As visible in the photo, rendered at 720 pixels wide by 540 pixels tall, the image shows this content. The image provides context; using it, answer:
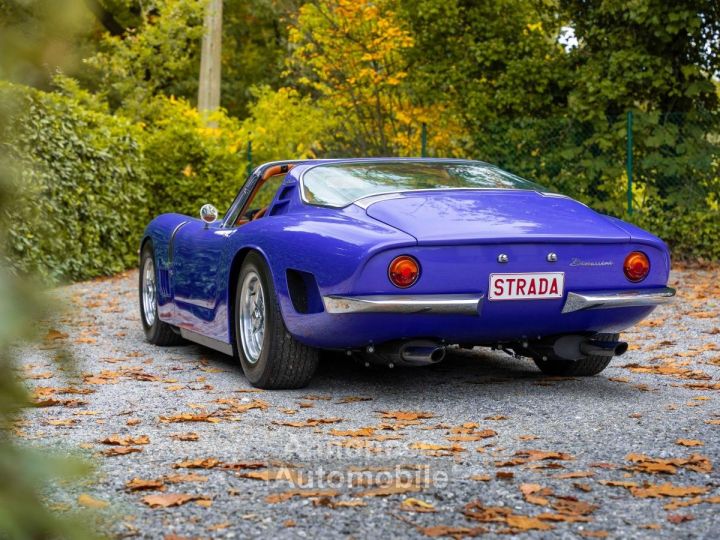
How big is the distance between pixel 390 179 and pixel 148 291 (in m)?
2.89

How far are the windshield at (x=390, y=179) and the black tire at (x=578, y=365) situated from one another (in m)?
1.02

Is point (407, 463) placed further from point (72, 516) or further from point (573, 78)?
point (573, 78)

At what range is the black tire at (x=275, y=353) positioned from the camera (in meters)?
5.80

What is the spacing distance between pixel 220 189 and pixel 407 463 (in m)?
13.4

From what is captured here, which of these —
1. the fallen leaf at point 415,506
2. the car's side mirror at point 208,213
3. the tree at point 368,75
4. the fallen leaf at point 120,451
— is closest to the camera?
the fallen leaf at point 415,506

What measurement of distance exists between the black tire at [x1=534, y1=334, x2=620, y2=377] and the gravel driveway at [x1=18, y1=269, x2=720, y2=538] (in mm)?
78

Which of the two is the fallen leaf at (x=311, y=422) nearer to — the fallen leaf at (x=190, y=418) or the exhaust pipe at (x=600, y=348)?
the fallen leaf at (x=190, y=418)

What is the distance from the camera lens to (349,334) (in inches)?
215

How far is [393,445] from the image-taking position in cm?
453

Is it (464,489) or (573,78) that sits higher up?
(573,78)

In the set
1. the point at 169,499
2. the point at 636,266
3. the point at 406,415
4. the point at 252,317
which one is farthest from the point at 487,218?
the point at 169,499

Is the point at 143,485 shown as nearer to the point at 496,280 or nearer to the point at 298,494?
the point at 298,494

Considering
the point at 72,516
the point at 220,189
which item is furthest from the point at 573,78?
the point at 72,516

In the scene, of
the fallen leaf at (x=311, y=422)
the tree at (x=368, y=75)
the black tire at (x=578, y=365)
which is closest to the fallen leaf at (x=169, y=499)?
the fallen leaf at (x=311, y=422)
